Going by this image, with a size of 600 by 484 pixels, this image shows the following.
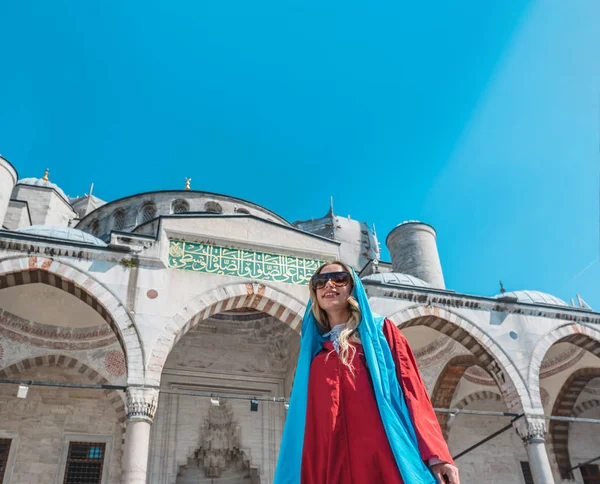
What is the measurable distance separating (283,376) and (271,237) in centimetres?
314

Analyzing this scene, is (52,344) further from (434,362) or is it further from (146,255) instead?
(434,362)

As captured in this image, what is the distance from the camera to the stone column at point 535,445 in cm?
821

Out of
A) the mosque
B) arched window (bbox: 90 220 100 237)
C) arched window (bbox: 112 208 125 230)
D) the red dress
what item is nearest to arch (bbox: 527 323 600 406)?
the mosque

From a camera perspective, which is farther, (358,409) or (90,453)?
(90,453)

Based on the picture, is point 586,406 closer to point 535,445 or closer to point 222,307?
point 535,445

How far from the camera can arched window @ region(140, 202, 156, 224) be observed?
13.5 meters

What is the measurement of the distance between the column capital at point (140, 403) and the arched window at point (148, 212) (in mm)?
7062

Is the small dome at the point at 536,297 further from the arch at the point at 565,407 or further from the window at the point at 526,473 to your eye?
the window at the point at 526,473

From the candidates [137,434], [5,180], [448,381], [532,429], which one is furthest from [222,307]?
[448,381]

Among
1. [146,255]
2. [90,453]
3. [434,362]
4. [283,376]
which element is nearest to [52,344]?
[90,453]

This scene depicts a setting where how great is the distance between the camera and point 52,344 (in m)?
9.55

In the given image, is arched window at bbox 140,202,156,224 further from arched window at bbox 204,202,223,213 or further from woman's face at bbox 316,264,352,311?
woman's face at bbox 316,264,352,311

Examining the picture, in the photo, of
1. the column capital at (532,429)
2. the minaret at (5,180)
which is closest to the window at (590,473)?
the column capital at (532,429)

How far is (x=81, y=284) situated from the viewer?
7570mm
